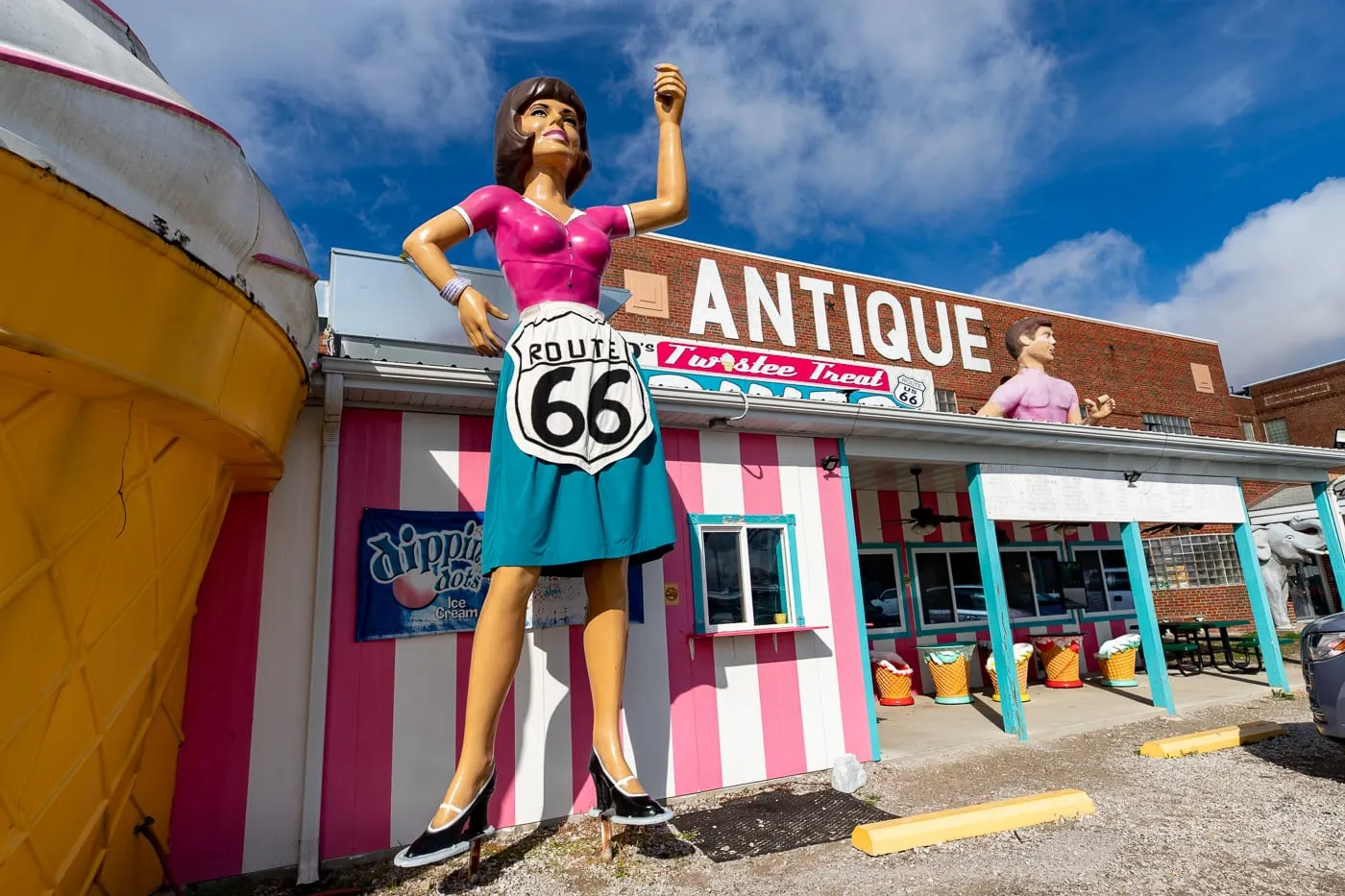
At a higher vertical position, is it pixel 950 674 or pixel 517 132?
pixel 517 132

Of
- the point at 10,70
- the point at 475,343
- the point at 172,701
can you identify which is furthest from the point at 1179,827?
the point at 10,70

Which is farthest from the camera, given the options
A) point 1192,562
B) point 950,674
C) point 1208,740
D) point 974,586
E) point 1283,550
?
point 1192,562

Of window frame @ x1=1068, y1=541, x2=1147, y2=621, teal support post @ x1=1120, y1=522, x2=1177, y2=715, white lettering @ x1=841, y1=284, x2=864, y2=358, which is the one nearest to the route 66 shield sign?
teal support post @ x1=1120, y1=522, x2=1177, y2=715

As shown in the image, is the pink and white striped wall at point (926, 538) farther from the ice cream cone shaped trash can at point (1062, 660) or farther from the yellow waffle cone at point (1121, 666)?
the yellow waffle cone at point (1121, 666)

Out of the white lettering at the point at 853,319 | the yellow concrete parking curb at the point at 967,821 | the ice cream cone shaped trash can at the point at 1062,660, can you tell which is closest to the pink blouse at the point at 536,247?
the yellow concrete parking curb at the point at 967,821

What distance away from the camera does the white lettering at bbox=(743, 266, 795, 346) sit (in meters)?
15.5

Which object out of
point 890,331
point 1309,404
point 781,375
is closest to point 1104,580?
point 781,375

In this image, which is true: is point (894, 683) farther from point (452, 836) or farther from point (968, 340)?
point (968, 340)

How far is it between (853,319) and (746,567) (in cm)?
1259

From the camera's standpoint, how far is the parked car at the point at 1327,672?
4164 millimetres

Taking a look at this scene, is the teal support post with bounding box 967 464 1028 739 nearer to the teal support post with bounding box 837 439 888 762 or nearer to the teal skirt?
the teal support post with bounding box 837 439 888 762

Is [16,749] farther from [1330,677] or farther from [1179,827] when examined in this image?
[1330,677]

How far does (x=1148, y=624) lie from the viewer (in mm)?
6434

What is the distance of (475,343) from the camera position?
11.2 ft
